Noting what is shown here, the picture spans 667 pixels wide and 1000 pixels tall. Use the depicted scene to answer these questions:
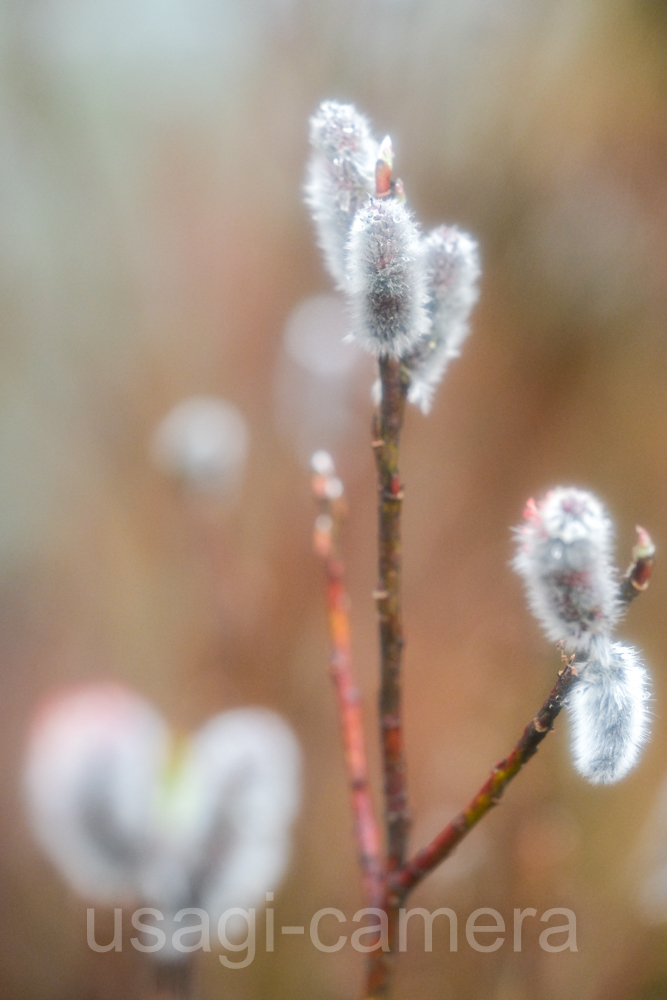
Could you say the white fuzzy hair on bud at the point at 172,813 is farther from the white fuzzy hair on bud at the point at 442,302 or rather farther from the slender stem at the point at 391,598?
the white fuzzy hair on bud at the point at 442,302

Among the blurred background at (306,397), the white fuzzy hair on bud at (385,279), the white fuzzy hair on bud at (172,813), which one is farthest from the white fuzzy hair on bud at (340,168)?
the blurred background at (306,397)

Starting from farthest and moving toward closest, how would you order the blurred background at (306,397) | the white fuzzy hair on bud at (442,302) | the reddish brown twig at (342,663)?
the blurred background at (306,397) < the reddish brown twig at (342,663) < the white fuzzy hair on bud at (442,302)

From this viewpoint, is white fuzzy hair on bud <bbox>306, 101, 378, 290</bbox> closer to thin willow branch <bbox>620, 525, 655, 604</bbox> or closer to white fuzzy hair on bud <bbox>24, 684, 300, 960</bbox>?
thin willow branch <bbox>620, 525, 655, 604</bbox>

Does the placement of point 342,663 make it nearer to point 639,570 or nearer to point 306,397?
point 639,570

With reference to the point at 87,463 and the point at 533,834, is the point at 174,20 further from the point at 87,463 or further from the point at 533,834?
the point at 533,834

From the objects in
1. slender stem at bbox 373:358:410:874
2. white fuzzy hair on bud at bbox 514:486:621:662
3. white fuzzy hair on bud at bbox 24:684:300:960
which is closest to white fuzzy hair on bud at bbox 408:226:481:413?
slender stem at bbox 373:358:410:874

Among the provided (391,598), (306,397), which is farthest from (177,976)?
(306,397)
